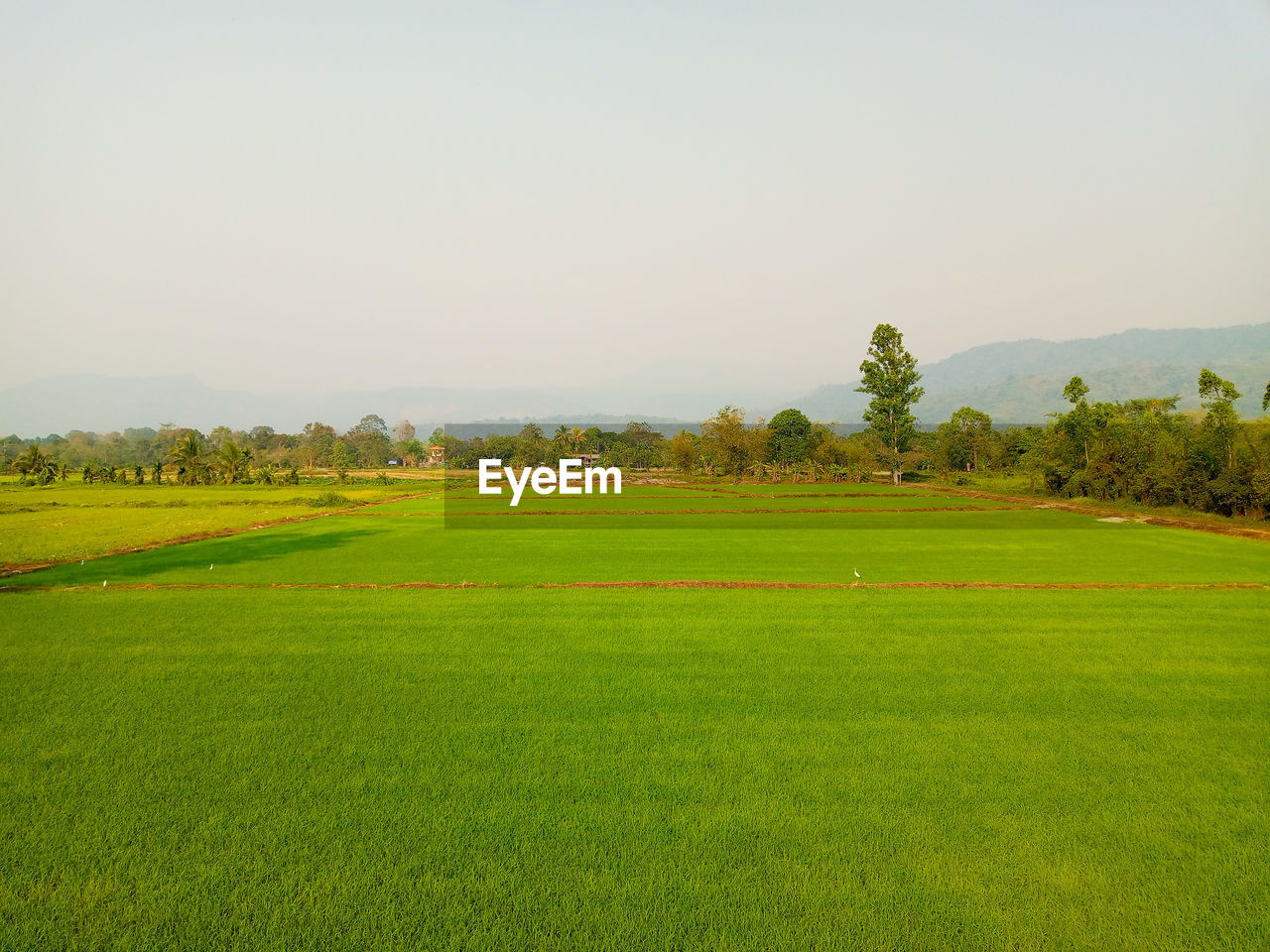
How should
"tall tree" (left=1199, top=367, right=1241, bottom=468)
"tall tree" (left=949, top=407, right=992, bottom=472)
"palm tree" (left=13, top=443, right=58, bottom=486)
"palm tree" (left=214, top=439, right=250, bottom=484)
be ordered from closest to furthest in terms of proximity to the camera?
"tall tree" (left=1199, top=367, right=1241, bottom=468)
"palm tree" (left=13, top=443, right=58, bottom=486)
"palm tree" (left=214, top=439, right=250, bottom=484)
"tall tree" (left=949, top=407, right=992, bottom=472)

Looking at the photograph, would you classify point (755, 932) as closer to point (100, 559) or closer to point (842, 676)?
point (842, 676)

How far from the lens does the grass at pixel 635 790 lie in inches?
155

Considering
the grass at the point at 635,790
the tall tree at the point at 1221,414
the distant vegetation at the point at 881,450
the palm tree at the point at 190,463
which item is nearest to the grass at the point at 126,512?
the palm tree at the point at 190,463

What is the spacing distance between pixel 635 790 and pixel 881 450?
192ft

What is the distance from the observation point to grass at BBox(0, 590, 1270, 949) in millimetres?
3947

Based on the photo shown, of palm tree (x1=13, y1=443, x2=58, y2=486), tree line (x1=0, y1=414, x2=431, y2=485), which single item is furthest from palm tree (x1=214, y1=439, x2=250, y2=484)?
palm tree (x1=13, y1=443, x2=58, y2=486)

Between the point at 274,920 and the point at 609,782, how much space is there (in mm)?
2451

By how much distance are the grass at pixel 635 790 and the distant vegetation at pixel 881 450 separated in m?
23.5

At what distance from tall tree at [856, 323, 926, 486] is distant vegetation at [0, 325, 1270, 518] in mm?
98

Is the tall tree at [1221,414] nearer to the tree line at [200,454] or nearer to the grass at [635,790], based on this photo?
the grass at [635,790]

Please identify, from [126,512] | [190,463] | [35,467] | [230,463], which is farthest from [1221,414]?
[35,467]

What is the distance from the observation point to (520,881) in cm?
422

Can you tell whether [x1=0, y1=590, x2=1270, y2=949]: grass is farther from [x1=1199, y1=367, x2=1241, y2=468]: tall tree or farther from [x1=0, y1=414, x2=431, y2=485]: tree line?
[x1=0, y1=414, x2=431, y2=485]: tree line

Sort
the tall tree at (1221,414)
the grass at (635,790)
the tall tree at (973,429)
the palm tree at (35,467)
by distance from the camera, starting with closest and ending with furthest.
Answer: the grass at (635,790) < the tall tree at (1221,414) < the palm tree at (35,467) < the tall tree at (973,429)
